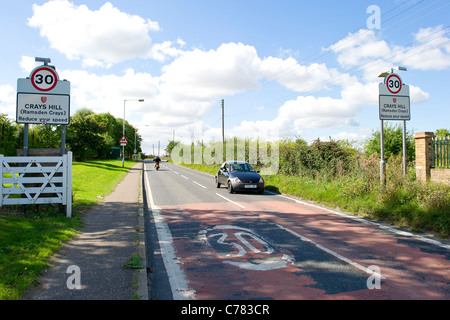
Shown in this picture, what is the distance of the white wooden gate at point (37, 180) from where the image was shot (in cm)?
786

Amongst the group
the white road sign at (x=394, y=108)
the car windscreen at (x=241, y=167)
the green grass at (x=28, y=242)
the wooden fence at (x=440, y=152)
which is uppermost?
the white road sign at (x=394, y=108)

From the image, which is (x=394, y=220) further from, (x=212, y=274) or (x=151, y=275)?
(x=151, y=275)

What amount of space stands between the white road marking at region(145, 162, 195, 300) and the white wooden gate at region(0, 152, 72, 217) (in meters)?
2.64

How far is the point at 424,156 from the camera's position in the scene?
11.4 m

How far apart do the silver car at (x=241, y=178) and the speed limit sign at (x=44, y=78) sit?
8.68 metres

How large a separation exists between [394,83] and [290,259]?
8708 millimetres

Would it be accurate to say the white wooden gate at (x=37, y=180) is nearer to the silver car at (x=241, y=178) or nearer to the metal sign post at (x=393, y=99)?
the silver car at (x=241, y=178)

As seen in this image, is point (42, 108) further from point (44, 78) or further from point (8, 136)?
point (8, 136)

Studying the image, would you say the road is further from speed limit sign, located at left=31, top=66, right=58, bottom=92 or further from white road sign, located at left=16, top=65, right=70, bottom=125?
speed limit sign, located at left=31, top=66, right=58, bottom=92

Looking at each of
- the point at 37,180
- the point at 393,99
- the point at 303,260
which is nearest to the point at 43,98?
the point at 37,180

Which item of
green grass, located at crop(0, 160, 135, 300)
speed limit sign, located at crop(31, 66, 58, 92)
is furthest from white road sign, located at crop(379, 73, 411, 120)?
speed limit sign, located at crop(31, 66, 58, 92)

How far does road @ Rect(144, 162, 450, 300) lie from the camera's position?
13.4 ft

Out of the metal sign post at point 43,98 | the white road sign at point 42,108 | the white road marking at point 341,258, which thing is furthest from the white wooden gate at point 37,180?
the white road marking at point 341,258
